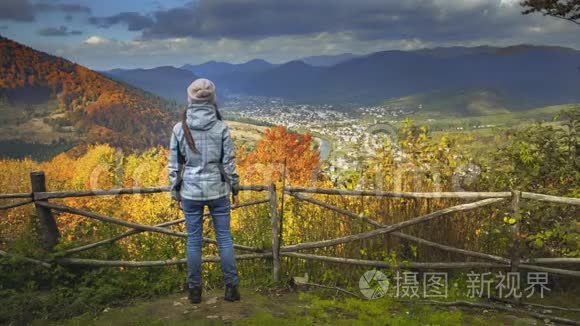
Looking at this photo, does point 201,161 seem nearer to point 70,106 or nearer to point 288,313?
point 288,313

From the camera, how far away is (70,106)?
104 metres

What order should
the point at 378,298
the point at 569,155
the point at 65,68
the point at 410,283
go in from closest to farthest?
the point at 378,298, the point at 410,283, the point at 569,155, the point at 65,68

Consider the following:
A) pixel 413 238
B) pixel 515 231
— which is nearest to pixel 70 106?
pixel 413 238

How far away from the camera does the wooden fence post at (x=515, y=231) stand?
5750mm

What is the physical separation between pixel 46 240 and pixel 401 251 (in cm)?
446

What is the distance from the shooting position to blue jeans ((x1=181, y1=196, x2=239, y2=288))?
494 cm

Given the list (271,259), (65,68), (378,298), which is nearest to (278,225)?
(271,259)

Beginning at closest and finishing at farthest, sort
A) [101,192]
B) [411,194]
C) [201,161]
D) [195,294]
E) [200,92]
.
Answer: [200,92] → [201,161] → [195,294] → [411,194] → [101,192]

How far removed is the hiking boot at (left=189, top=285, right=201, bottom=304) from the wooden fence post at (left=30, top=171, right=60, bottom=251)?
2050mm

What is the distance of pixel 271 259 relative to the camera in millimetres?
6121

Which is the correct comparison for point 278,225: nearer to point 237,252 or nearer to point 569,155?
point 237,252

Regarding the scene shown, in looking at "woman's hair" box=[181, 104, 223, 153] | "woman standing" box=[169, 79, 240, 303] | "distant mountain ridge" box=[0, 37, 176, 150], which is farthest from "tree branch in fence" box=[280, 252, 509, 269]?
"distant mountain ridge" box=[0, 37, 176, 150]

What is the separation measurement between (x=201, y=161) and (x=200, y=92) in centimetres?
68

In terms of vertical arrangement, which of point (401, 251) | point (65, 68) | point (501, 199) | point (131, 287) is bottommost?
point (131, 287)
